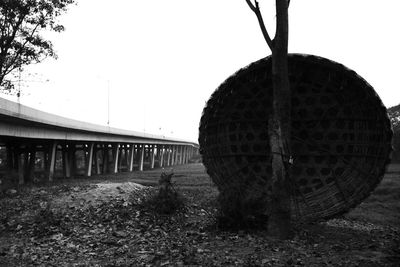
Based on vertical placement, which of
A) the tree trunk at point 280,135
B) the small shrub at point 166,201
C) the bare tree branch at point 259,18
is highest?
the bare tree branch at point 259,18

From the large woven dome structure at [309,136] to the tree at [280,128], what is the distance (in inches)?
44.0

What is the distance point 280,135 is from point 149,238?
4165 mm

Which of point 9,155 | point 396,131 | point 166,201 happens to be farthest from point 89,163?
point 396,131

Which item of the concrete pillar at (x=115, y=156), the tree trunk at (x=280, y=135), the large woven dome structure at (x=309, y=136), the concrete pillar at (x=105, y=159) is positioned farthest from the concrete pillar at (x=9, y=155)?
the tree trunk at (x=280, y=135)

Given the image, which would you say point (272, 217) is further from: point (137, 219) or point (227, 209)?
point (137, 219)

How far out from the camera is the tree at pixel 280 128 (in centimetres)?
930

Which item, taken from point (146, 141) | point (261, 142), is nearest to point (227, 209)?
point (261, 142)

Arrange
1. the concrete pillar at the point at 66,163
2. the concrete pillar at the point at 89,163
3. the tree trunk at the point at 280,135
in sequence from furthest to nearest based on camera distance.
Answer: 1. the concrete pillar at the point at 89,163
2. the concrete pillar at the point at 66,163
3. the tree trunk at the point at 280,135

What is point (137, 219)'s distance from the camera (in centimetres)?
1077

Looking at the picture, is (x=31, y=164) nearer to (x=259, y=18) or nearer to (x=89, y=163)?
(x=89, y=163)

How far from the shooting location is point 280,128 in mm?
9633

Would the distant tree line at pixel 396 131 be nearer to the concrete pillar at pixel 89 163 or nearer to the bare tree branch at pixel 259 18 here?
the concrete pillar at pixel 89 163

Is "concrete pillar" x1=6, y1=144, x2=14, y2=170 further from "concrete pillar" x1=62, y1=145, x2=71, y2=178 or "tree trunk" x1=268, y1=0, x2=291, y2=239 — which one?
"tree trunk" x1=268, y1=0, x2=291, y2=239

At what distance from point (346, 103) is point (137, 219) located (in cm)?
730
